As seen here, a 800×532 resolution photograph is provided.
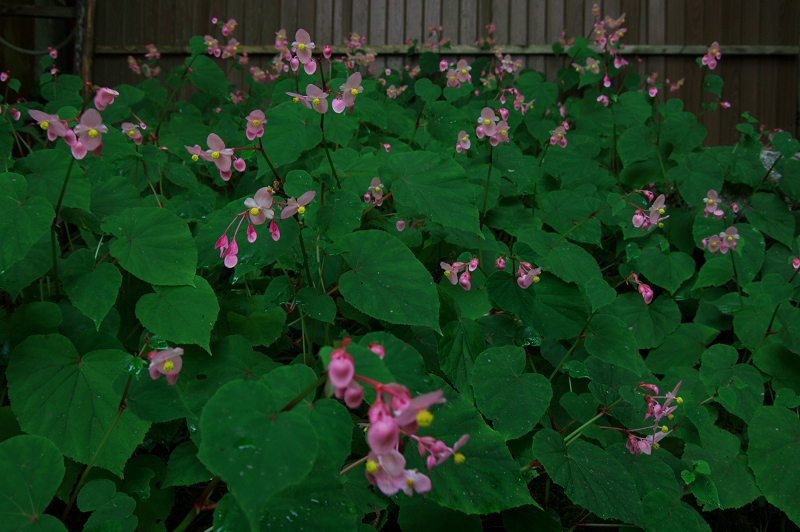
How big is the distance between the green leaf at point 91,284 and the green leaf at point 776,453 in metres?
1.62

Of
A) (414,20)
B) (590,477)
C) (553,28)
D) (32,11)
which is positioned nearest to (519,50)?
(553,28)

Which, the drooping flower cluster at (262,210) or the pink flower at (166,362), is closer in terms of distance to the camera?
the pink flower at (166,362)

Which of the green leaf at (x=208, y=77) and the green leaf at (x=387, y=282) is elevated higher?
the green leaf at (x=208, y=77)

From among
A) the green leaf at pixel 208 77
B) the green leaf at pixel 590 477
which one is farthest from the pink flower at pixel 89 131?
the green leaf at pixel 208 77

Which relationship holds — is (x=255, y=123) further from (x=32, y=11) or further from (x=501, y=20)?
(x=501, y=20)

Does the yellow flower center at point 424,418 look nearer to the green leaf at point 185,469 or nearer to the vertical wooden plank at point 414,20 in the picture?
the green leaf at point 185,469

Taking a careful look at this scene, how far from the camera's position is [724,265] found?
1793mm

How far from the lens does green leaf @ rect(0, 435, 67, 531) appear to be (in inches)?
24.5

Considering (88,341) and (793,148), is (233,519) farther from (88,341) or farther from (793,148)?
(793,148)

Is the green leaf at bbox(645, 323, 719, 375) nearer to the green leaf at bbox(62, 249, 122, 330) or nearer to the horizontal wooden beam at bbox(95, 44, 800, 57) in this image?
the green leaf at bbox(62, 249, 122, 330)

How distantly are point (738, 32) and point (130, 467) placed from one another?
5285mm

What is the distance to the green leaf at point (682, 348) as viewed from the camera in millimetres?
1597

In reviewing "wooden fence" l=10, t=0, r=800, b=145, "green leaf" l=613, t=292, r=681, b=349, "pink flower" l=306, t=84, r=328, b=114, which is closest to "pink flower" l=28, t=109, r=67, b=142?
"pink flower" l=306, t=84, r=328, b=114

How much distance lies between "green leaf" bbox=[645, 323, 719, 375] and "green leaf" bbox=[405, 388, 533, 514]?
1005mm
